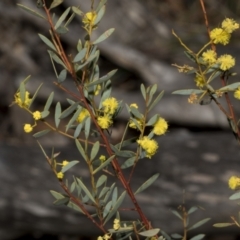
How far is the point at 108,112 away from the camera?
0.54 metres

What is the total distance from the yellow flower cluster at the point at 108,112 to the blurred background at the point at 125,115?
4.21 feet

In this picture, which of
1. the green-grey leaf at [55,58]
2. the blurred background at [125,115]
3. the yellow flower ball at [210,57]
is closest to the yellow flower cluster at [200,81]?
the yellow flower ball at [210,57]

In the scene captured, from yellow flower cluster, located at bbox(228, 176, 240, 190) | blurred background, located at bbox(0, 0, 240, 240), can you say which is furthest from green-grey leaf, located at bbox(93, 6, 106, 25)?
blurred background, located at bbox(0, 0, 240, 240)

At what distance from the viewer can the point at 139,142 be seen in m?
0.54

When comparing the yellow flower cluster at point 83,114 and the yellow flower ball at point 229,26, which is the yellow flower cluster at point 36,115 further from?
the yellow flower ball at point 229,26

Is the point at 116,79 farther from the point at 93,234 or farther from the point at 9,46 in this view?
the point at 93,234

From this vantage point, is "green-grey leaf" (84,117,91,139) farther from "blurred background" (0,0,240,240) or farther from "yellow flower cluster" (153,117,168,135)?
"blurred background" (0,0,240,240)

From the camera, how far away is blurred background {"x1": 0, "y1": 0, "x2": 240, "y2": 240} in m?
1.86

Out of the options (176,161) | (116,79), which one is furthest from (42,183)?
(116,79)

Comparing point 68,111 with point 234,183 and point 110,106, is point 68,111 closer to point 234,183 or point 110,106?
point 110,106

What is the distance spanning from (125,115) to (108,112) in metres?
2.25

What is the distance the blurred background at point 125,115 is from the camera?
6.10ft

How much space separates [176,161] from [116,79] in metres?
1.23

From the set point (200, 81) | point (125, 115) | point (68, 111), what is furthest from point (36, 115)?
point (125, 115)
